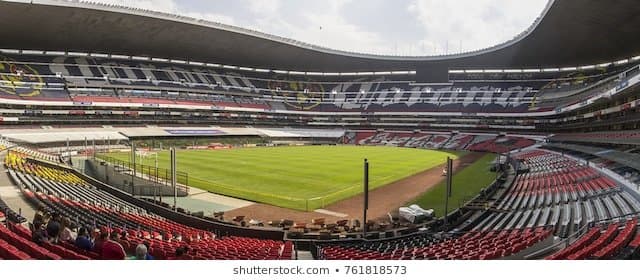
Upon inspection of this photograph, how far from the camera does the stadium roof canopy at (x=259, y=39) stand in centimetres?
3838

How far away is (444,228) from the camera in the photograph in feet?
53.7

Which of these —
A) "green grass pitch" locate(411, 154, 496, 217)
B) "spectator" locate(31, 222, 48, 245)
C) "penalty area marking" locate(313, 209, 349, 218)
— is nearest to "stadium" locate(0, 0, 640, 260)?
"spectator" locate(31, 222, 48, 245)

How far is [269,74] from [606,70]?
199 ft

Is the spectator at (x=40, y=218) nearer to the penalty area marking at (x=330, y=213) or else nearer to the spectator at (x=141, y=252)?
the spectator at (x=141, y=252)

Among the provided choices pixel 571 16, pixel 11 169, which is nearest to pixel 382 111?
pixel 571 16

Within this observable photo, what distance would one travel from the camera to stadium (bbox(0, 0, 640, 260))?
1310 cm

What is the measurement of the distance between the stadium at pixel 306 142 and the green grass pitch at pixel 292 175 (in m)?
0.26

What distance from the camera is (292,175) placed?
31.0 m

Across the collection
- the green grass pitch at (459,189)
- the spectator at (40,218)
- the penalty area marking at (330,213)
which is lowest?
the penalty area marking at (330,213)

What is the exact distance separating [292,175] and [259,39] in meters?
38.7

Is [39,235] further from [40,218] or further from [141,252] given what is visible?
[141,252]

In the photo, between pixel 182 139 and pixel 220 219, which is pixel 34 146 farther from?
pixel 220 219

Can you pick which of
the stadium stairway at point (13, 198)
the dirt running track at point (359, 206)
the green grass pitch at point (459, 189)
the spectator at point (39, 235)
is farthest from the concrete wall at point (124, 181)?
the green grass pitch at point (459, 189)

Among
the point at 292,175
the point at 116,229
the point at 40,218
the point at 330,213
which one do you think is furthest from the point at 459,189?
the point at 40,218
